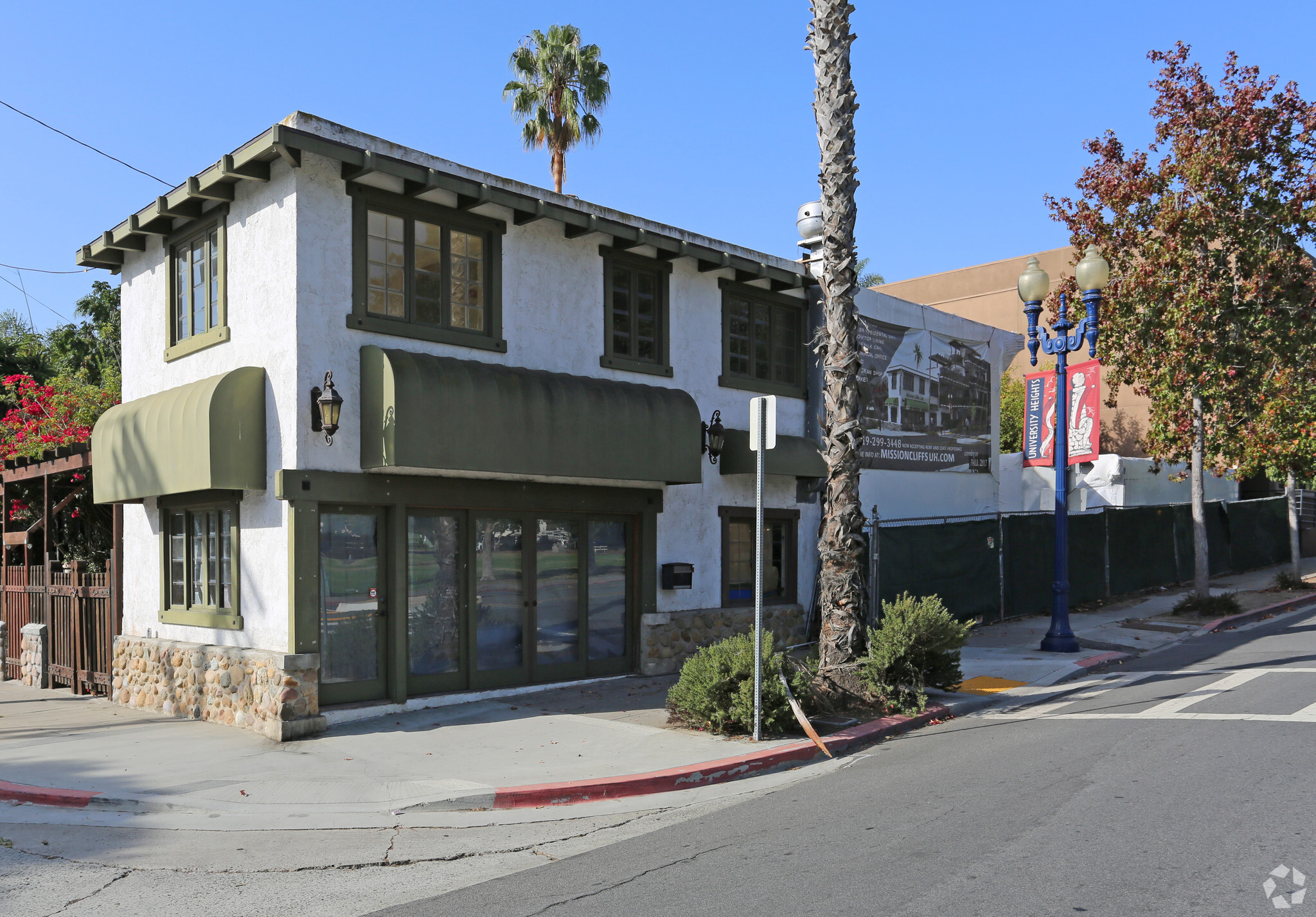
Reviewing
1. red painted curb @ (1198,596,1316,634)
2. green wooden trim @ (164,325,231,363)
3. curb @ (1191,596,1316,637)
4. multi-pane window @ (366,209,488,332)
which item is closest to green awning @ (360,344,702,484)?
multi-pane window @ (366,209,488,332)

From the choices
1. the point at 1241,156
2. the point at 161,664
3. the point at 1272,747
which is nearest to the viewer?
the point at 1272,747

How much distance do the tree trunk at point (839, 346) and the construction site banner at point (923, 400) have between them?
554cm

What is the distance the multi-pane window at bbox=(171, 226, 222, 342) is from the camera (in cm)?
1230

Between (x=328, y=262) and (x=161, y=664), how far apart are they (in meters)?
5.61

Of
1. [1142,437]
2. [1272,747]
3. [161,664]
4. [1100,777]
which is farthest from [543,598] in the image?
[1142,437]

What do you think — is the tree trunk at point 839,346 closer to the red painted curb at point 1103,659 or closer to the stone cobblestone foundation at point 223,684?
the red painted curb at point 1103,659

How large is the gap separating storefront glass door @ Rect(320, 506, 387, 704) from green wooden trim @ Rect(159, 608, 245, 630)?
1.22 metres

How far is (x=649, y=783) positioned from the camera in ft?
27.1

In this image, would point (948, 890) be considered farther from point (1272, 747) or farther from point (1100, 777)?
point (1272, 747)

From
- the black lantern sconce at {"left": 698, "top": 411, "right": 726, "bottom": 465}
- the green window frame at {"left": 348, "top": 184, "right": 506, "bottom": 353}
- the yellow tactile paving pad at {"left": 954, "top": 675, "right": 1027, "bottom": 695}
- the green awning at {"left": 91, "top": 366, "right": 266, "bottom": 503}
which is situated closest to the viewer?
the green awning at {"left": 91, "top": 366, "right": 266, "bottom": 503}

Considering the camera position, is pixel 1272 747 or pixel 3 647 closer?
pixel 1272 747

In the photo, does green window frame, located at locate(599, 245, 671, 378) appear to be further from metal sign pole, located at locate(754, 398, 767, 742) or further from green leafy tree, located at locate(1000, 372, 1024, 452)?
green leafy tree, located at locate(1000, 372, 1024, 452)

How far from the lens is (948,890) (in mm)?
5273
